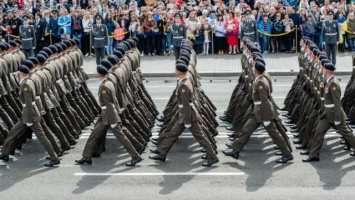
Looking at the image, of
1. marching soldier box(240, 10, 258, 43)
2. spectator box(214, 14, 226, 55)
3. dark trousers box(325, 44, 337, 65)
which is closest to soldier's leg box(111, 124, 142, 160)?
dark trousers box(325, 44, 337, 65)

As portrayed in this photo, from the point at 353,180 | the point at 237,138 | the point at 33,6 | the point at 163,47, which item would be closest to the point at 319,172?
the point at 353,180

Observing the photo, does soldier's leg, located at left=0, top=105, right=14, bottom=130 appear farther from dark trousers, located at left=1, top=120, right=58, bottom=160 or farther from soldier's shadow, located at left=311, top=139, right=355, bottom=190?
soldier's shadow, located at left=311, top=139, right=355, bottom=190

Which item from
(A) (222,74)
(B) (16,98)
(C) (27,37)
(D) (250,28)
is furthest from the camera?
(C) (27,37)

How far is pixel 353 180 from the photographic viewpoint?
14.9 metres

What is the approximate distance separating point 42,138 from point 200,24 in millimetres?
14684

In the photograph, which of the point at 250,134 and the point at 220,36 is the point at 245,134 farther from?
the point at 220,36

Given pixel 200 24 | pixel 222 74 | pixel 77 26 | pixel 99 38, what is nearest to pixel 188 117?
pixel 222 74

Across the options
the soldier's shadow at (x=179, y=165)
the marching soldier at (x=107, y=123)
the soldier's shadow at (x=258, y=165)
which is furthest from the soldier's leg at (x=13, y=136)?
the soldier's shadow at (x=258, y=165)

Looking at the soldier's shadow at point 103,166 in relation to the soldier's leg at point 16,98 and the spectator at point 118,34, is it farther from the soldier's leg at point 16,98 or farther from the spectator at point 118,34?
the spectator at point 118,34

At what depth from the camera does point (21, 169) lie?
16000 millimetres

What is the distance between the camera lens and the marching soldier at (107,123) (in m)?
15.9

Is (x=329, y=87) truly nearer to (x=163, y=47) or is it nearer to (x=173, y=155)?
(x=173, y=155)

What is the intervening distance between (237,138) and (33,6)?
19.3 m

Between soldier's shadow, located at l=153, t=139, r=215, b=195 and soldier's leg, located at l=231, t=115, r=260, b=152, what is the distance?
0.68 metres
